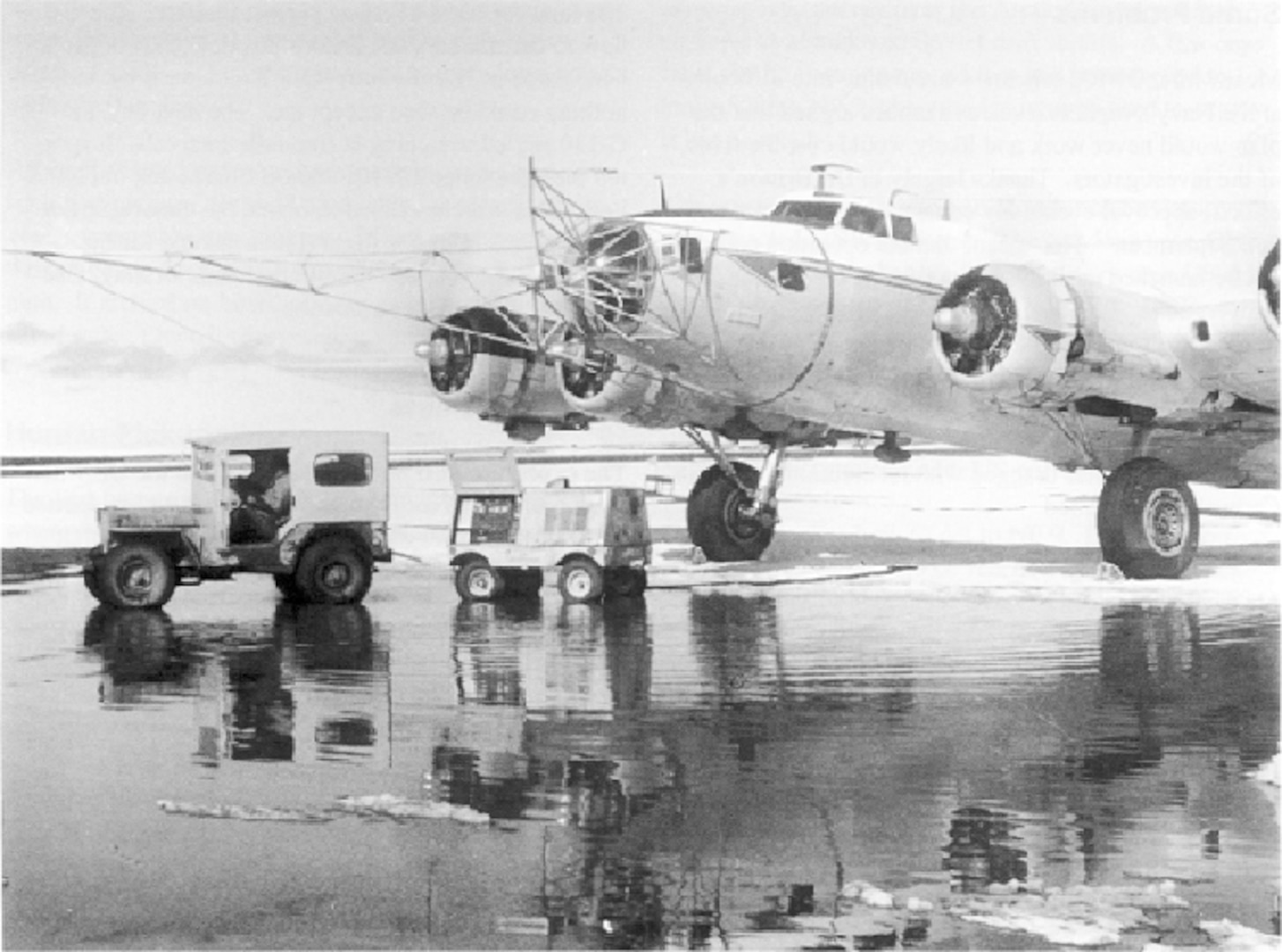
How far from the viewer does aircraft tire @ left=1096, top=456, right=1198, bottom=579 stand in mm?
20125

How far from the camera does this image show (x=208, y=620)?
17562 millimetres

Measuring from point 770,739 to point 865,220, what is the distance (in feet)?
37.8

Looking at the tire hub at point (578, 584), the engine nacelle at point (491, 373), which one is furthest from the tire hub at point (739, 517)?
the tire hub at point (578, 584)

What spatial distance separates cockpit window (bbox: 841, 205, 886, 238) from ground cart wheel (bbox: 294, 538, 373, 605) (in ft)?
23.4

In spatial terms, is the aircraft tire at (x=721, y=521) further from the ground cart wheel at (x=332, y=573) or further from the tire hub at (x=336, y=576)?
the tire hub at (x=336, y=576)

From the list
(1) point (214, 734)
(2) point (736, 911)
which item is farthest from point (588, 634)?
(2) point (736, 911)

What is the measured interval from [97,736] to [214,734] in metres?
0.71

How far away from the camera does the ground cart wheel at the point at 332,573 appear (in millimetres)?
18906

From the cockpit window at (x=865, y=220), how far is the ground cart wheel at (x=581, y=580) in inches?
208

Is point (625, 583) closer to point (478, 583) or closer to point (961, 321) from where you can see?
point (478, 583)

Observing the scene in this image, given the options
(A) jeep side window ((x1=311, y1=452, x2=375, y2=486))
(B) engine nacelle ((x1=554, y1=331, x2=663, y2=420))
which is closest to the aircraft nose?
(B) engine nacelle ((x1=554, y1=331, x2=663, y2=420))

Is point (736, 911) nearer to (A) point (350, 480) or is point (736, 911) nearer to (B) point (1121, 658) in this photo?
(B) point (1121, 658)

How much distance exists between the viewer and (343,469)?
63.0 ft

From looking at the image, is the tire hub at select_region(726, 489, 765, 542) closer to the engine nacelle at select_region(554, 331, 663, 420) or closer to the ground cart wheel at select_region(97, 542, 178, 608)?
the engine nacelle at select_region(554, 331, 663, 420)
